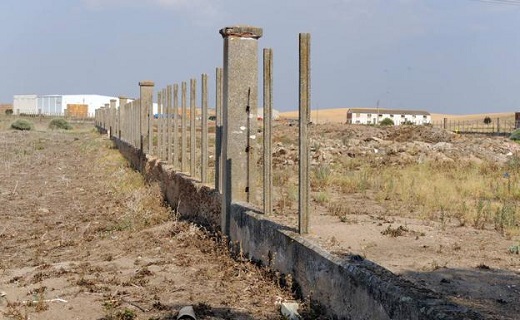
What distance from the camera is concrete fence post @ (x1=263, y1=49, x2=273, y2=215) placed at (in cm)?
594

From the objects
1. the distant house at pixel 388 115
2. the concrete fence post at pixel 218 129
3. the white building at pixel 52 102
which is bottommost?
the concrete fence post at pixel 218 129

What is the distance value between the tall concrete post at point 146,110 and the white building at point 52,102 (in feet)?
264

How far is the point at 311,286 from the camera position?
4.76 meters

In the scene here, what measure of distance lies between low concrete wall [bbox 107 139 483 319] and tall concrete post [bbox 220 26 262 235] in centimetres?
44

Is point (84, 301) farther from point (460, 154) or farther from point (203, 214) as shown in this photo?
point (460, 154)

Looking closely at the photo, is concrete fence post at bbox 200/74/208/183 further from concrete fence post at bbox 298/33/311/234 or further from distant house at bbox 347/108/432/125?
distant house at bbox 347/108/432/125

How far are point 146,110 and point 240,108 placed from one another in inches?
389

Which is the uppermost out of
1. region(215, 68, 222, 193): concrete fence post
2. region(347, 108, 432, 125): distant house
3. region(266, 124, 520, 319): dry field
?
region(347, 108, 432, 125): distant house

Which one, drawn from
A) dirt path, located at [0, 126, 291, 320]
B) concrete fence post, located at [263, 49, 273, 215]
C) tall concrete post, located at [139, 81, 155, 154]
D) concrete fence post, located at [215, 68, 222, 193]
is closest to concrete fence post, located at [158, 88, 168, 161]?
dirt path, located at [0, 126, 291, 320]

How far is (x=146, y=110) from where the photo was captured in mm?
16875

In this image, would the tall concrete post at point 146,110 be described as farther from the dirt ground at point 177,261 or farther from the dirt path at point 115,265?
the dirt ground at point 177,261

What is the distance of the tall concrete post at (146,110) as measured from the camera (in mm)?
16375

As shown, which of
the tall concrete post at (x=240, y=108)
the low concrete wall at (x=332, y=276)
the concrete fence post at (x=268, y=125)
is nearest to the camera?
the low concrete wall at (x=332, y=276)

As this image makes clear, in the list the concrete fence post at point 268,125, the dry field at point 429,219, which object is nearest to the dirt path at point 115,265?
the concrete fence post at point 268,125
